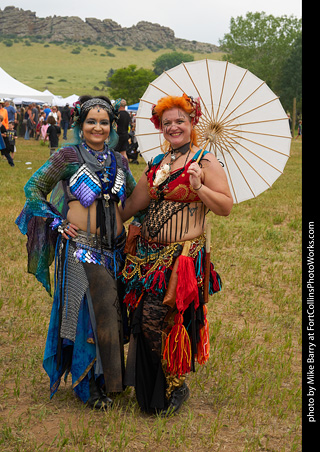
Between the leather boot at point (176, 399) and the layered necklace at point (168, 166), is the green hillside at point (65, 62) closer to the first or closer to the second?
the layered necklace at point (168, 166)

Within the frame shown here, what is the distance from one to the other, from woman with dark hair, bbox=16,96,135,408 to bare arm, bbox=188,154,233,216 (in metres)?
0.64

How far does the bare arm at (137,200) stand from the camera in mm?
4148

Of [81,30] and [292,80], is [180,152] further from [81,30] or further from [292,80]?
[81,30]

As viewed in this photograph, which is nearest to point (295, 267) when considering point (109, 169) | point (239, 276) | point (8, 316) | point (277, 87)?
point (239, 276)

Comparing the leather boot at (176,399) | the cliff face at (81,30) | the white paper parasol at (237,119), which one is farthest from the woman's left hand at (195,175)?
the cliff face at (81,30)

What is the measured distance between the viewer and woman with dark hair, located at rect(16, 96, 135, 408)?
4031 millimetres

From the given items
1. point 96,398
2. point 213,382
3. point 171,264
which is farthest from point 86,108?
point 213,382

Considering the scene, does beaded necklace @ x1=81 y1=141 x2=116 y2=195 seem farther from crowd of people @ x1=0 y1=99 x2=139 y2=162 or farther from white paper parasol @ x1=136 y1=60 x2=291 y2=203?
crowd of people @ x1=0 y1=99 x2=139 y2=162

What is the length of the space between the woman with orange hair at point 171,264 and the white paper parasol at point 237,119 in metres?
0.22

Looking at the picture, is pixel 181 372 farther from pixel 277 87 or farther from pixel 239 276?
pixel 277 87

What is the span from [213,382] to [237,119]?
203cm

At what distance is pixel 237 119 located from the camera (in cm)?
408

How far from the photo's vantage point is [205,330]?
13.5 ft

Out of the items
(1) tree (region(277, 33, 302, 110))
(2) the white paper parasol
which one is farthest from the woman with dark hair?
(1) tree (region(277, 33, 302, 110))
